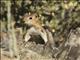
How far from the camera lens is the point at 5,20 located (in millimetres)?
4250

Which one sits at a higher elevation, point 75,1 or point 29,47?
point 75,1

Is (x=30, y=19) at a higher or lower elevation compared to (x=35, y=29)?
higher

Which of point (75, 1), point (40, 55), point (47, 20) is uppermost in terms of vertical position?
point (75, 1)

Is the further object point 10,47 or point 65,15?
point 65,15

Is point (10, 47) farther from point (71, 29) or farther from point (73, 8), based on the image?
point (73, 8)

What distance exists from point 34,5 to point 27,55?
0.92m

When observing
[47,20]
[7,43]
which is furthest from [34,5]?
[7,43]

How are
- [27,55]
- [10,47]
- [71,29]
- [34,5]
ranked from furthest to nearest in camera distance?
[34,5] → [71,29] → [27,55] → [10,47]

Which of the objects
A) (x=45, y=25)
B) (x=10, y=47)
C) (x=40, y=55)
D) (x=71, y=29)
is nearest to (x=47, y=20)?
(x=45, y=25)

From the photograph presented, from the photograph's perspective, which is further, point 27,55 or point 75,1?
point 75,1

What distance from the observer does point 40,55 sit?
383 centimetres

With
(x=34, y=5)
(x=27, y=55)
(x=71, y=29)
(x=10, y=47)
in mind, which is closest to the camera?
(x=10, y=47)

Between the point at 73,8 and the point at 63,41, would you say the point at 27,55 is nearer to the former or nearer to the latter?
the point at 63,41

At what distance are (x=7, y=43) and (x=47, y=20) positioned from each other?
2.62ft
